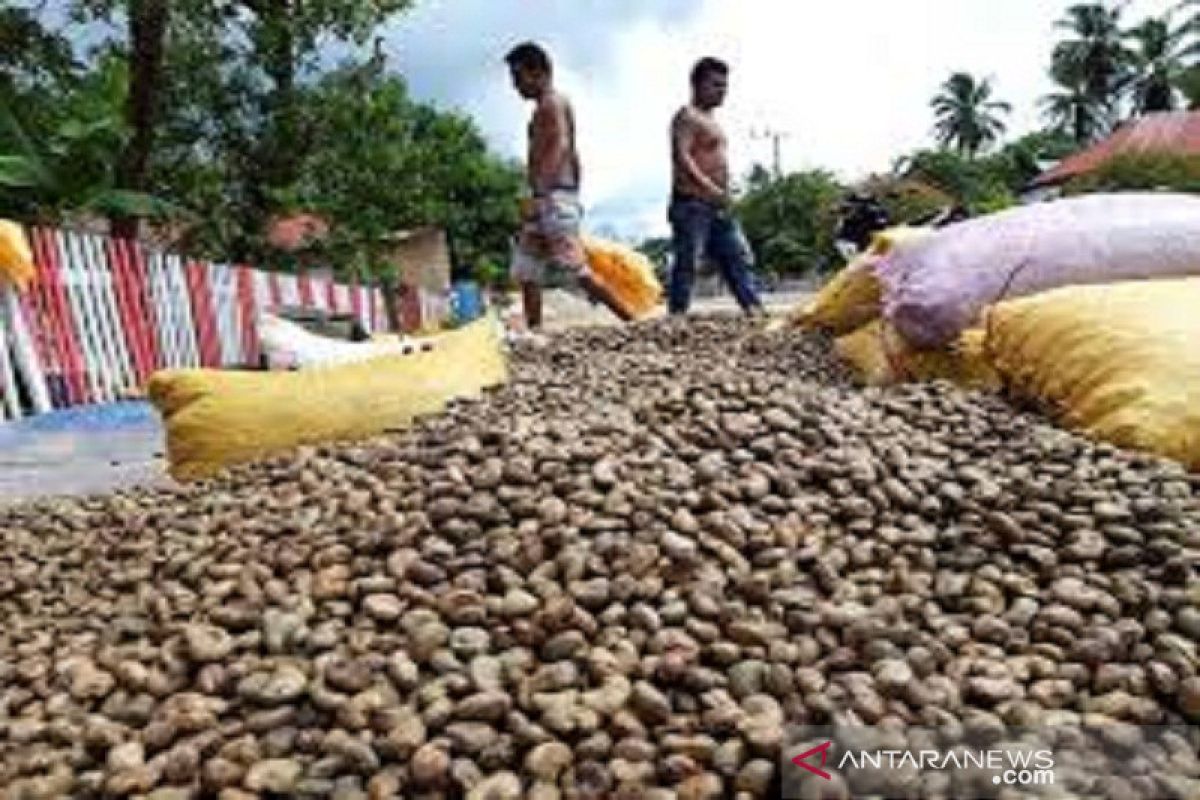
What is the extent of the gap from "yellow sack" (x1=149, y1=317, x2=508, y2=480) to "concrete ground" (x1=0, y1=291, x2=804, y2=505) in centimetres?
41

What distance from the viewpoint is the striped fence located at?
23.5 ft

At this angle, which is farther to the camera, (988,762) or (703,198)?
(703,198)

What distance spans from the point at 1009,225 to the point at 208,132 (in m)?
Answer: 11.2

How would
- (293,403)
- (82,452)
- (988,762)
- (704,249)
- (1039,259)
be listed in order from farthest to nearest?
(704,249), (82,452), (1039,259), (293,403), (988,762)

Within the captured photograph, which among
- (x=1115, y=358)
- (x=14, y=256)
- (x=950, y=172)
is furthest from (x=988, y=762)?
(x=950, y=172)

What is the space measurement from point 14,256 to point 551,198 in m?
2.45

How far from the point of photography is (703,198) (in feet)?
23.6

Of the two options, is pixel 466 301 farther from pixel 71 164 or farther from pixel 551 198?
pixel 551 198

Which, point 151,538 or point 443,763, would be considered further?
point 151,538

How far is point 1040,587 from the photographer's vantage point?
7.79 feet

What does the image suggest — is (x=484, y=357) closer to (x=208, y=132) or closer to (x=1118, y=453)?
(x=1118, y=453)

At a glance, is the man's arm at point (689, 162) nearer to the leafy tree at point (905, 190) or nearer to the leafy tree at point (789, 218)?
the leafy tree at point (905, 190)

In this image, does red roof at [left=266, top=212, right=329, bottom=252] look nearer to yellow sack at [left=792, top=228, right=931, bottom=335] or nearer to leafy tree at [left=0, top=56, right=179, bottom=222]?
leafy tree at [left=0, top=56, right=179, bottom=222]

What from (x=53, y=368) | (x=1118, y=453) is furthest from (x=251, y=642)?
(x=53, y=368)
